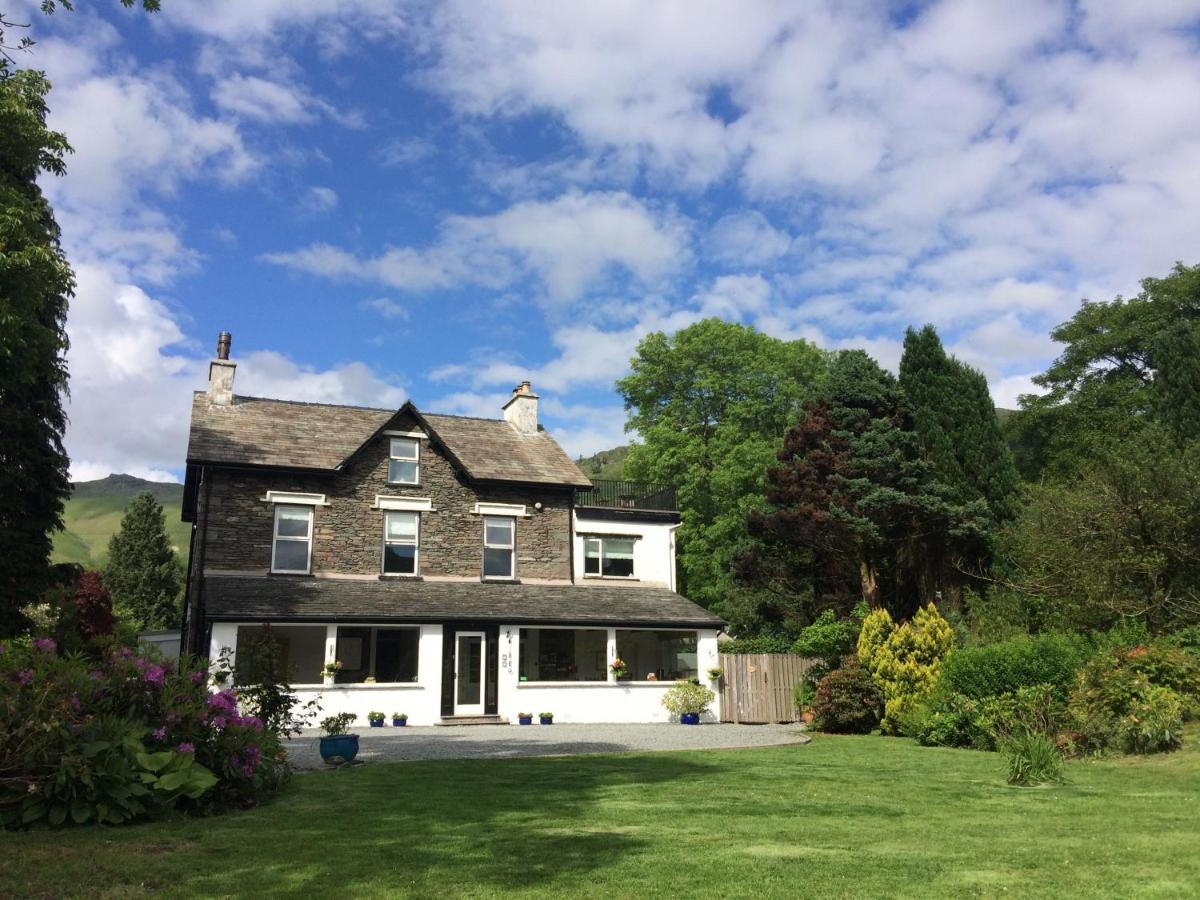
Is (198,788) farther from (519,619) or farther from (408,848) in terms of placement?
(519,619)

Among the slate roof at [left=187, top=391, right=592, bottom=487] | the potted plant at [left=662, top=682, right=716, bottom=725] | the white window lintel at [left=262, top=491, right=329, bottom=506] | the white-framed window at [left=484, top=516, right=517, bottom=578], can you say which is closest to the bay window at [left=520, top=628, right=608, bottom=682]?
the white-framed window at [left=484, top=516, right=517, bottom=578]

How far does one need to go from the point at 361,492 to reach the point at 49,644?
721 inches

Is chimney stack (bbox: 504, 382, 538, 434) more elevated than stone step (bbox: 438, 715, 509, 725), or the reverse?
chimney stack (bbox: 504, 382, 538, 434)

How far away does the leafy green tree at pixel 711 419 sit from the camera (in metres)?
43.0

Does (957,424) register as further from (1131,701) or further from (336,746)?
(336,746)

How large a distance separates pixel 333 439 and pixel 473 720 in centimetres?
1014

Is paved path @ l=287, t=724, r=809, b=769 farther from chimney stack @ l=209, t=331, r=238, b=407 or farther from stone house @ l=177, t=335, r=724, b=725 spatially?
chimney stack @ l=209, t=331, r=238, b=407

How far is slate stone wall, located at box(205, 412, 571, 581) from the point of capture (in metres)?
26.6

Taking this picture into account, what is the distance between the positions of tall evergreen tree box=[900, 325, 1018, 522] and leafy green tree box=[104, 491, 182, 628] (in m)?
50.0

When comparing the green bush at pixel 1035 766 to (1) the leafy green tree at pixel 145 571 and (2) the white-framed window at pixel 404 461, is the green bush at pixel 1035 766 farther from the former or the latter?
(1) the leafy green tree at pixel 145 571

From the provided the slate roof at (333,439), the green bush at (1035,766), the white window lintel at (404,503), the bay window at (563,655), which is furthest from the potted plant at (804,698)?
the green bush at (1035,766)

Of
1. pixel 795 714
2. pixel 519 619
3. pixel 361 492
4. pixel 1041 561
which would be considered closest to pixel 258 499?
pixel 361 492

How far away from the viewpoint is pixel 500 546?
2977cm

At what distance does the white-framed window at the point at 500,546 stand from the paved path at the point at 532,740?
5.57m
